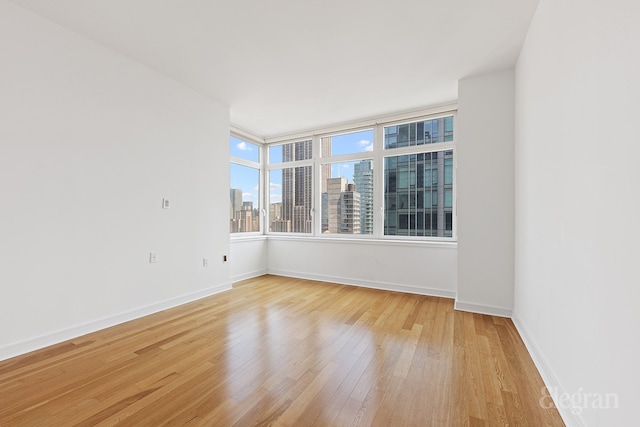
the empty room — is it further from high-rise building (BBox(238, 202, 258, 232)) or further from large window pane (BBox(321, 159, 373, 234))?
high-rise building (BBox(238, 202, 258, 232))

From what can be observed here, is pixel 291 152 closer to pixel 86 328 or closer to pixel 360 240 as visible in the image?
pixel 360 240

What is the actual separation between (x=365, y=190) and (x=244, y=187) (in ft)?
7.55

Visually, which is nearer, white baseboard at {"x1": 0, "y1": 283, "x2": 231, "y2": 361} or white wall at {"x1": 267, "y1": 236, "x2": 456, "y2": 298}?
white baseboard at {"x1": 0, "y1": 283, "x2": 231, "y2": 361}

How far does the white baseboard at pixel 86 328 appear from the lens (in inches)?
83.1

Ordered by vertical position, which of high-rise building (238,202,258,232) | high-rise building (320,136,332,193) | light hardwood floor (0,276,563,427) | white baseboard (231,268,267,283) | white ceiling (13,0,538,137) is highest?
white ceiling (13,0,538,137)

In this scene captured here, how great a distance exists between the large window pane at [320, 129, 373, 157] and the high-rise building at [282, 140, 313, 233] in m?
0.33

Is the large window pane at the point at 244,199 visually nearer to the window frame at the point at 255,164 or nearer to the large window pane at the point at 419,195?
the window frame at the point at 255,164

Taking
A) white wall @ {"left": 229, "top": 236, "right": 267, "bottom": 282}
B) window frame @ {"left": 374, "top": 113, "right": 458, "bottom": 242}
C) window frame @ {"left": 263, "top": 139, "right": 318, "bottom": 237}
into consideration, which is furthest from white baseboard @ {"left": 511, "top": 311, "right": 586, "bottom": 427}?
white wall @ {"left": 229, "top": 236, "right": 267, "bottom": 282}

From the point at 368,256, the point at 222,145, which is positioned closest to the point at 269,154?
the point at 222,145

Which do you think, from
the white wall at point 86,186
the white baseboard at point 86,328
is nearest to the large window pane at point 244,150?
the white wall at point 86,186

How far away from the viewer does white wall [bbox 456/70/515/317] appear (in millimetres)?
2959

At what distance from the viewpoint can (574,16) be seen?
146 centimetres

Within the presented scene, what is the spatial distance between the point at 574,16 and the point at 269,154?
4.79 m

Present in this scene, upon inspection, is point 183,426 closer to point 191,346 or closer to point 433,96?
point 191,346
